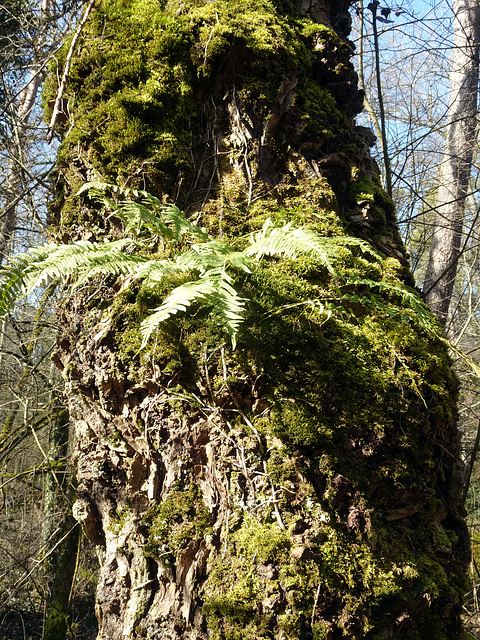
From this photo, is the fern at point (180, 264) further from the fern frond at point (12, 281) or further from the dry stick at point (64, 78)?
the dry stick at point (64, 78)

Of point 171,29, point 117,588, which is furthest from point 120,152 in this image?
point 117,588

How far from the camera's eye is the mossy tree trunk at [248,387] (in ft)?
5.56

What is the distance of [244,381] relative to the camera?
6.42ft

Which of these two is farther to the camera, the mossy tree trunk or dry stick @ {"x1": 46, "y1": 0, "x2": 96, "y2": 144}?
dry stick @ {"x1": 46, "y1": 0, "x2": 96, "y2": 144}

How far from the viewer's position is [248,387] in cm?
197

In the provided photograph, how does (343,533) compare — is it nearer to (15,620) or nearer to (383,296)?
(383,296)

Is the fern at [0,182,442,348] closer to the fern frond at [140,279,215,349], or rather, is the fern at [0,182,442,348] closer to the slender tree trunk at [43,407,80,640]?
the fern frond at [140,279,215,349]

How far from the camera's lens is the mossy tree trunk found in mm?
1695

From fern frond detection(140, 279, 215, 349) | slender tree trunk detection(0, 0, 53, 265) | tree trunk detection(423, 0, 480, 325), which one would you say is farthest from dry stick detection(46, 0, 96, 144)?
tree trunk detection(423, 0, 480, 325)

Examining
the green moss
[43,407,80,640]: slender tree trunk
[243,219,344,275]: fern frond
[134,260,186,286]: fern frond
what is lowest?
[43,407,80,640]: slender tree trunk

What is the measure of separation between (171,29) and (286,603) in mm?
2923

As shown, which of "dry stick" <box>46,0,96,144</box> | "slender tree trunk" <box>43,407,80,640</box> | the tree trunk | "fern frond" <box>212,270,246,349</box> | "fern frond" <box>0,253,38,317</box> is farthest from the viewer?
the tree trunk

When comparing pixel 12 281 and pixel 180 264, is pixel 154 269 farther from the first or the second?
pixel 12 281

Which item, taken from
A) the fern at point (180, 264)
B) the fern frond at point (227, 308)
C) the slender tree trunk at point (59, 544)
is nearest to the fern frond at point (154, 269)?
the fern at point (180, 264)
